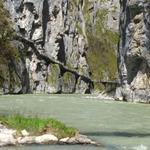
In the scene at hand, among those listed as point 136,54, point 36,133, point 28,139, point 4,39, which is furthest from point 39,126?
point 136,54

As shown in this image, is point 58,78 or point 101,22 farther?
point 101,22

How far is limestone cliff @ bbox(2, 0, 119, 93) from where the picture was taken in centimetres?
13375

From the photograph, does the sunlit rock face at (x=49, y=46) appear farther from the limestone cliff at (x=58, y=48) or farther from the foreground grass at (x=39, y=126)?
the foreground grass at (x=39, y=126)

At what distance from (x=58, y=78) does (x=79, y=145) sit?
12010 cm

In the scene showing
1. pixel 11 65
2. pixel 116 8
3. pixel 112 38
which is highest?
pixel 116 8

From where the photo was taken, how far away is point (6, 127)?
23.4 meters

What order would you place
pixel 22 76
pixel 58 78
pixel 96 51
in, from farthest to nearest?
pixel 96 51
pixel 58 78
pixel 22 76

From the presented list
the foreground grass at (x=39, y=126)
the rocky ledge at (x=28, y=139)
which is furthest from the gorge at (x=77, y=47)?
the rocky ledge at (x=28, y=139)

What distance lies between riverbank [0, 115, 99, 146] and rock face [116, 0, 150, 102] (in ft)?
192

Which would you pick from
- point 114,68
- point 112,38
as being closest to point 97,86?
point 114,68

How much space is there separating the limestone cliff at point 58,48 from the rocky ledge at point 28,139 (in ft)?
281

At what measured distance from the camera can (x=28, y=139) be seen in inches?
895

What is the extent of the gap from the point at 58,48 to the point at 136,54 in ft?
218

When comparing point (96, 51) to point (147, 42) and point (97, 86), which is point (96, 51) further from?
point (147, 42)
